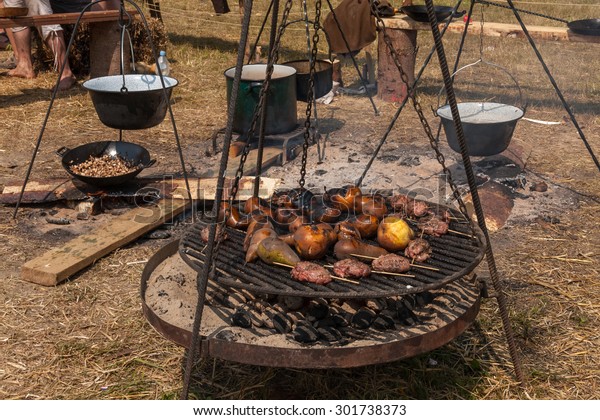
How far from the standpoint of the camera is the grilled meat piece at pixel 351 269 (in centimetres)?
335

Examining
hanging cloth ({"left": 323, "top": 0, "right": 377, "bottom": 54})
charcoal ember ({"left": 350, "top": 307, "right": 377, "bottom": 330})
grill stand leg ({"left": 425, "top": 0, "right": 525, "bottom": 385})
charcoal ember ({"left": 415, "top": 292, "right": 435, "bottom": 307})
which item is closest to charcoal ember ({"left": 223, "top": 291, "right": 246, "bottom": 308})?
charcoal ember ({"left": 350, "top": 307, "right": 377, "bottom": 330})

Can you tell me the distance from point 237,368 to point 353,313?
85cm

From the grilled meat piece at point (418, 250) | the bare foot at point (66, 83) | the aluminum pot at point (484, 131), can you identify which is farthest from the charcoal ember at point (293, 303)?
the bare foot at point (66, 83)

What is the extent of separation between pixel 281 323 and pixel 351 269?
48 centimetres

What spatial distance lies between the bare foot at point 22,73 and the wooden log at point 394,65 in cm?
511

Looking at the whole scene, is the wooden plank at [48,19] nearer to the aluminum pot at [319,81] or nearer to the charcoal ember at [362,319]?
the aluminum pot at [319,81]

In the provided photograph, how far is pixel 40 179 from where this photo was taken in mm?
6473

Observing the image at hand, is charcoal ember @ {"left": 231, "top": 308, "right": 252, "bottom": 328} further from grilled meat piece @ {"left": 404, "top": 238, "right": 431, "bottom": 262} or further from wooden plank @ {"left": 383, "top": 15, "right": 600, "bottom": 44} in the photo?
wooden plank @ {"left": 383, "top": 15, "right": 600, "bottom": 44}

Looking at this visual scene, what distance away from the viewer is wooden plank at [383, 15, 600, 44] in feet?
26.1

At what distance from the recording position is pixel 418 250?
3.53m

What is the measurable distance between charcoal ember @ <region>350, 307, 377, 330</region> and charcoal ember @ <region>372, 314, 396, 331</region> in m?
0.03

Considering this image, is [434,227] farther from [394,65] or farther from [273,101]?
[394,65]

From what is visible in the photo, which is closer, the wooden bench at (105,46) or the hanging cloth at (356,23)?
the hanging cloth at (356,23)

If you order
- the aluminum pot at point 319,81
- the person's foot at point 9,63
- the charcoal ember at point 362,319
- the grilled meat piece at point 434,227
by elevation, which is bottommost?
the person's foot at point 9,63
